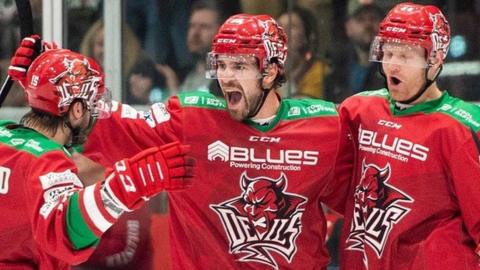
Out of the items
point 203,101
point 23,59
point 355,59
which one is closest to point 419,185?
point 203,101

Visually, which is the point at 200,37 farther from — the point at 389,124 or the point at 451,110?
the point at 451,110

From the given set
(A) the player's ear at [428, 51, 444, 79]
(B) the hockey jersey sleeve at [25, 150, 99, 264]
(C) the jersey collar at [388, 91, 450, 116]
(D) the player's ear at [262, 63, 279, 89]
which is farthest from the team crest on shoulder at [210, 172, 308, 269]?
(B) the hockey jersey sleeve at [25, 150, 99, 264]

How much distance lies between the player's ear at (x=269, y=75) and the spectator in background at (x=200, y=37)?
115 cm

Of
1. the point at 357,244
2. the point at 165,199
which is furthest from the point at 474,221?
the point at 165,199

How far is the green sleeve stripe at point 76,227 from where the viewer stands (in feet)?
8.13

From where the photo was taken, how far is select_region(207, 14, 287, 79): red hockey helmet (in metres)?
2.93

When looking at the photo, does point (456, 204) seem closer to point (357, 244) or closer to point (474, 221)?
point (474, 221)

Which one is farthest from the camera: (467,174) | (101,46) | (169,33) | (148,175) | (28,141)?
(169,33)

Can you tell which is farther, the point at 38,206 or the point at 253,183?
the point at 253,183

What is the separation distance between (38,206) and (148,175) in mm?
254

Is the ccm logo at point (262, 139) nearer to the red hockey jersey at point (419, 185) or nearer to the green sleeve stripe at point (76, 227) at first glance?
the red hockey jersey at point (419, 185)

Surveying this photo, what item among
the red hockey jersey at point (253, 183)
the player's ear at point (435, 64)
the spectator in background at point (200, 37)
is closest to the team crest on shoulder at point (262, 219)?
the red hockey jersey at point (253, 183)

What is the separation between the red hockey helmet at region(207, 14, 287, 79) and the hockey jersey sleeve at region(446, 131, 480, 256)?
0.51 metres

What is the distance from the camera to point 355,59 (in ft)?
13.2
